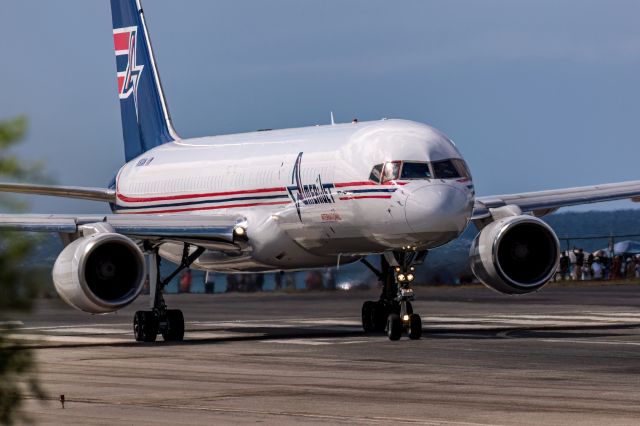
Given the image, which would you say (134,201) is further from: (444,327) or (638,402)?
(638,402)

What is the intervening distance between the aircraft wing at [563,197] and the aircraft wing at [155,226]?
524 cm

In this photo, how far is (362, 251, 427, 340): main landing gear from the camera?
24344mm

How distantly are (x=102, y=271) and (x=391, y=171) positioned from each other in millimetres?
5328

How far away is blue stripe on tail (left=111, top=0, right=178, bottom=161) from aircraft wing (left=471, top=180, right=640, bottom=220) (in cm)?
1034

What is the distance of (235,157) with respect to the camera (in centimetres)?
3038

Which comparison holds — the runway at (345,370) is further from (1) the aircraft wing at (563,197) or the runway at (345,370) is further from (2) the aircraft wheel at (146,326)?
(1) the aircraft wing at (563,197)

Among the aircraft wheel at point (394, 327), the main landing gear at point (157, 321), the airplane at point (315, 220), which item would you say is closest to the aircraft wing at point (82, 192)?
the airplane at point (315, 220)

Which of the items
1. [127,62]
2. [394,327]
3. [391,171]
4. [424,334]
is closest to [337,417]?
[394,327]

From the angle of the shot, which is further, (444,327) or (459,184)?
(444,327)

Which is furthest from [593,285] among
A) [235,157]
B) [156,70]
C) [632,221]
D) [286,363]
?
[632,221]

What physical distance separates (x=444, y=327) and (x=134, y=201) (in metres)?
8.30

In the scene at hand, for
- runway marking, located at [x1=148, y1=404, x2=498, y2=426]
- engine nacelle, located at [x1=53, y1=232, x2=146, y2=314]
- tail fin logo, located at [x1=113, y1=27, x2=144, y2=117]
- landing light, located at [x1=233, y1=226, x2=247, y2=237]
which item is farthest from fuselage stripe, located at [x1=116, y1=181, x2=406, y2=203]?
runway marking, located at [x1=148, y1=404, x2=498, y2=426]

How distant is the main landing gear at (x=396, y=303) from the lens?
79.9 ft

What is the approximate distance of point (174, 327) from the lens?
2667cm
